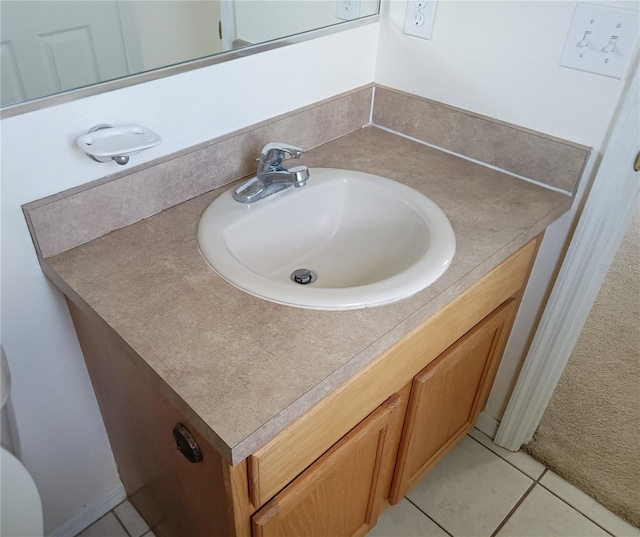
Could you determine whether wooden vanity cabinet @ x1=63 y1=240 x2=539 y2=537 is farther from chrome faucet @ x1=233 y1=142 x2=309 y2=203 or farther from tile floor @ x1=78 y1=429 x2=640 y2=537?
chrome faucet @ x1=233 y1=142 x2=309 y2=203

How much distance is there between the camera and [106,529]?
1422 millimetres

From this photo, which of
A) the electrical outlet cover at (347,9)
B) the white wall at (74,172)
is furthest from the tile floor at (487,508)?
the electrical outlet cover at (347,9)

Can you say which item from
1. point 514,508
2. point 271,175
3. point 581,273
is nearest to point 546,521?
point 514,508

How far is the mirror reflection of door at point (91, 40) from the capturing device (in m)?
0.91

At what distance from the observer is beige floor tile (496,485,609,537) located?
147 cm

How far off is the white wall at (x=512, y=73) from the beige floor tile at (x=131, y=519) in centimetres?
110

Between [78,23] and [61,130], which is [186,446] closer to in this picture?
[61,130]

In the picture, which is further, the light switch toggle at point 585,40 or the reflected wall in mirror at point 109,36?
the light switch toggle at point 585,40

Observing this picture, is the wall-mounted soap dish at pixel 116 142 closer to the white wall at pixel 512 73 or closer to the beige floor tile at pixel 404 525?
the white wall at pixel 512 73

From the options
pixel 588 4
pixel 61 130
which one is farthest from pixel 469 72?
pixel 61 130

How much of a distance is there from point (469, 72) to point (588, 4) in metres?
0.28

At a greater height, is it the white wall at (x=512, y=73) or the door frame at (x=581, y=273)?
the white wall at (x=512, y=73)

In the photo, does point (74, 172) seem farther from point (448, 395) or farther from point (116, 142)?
point (448, 395)

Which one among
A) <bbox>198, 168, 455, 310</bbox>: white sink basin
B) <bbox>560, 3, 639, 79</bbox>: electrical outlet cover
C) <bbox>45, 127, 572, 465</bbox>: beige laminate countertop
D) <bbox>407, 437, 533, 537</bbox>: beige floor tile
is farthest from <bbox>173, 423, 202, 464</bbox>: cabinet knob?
<bbox>560, 3, 639, 79</bbox>: electrical outlet cover
